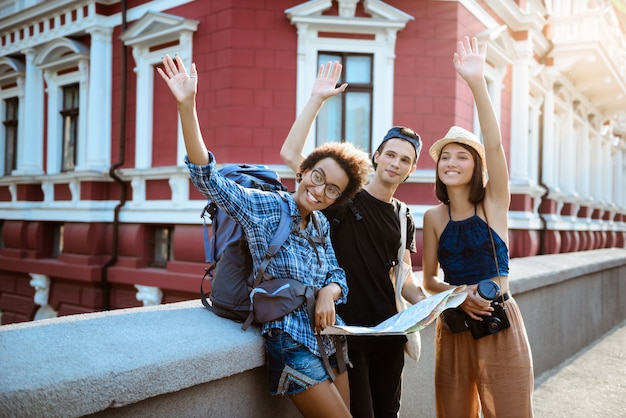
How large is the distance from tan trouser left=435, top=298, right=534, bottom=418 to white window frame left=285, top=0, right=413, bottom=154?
22.3 feet

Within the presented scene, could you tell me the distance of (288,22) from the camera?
30.5ft

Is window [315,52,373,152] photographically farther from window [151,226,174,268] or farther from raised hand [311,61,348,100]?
raised hand [311,61,348,100]

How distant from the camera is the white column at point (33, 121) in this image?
41.8ft

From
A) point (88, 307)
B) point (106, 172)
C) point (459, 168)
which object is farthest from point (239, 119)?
point (459, 168)

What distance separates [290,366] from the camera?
2.04 meters

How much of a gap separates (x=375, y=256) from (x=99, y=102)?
996cm

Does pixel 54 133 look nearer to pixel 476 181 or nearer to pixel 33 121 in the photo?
pixel 33 121

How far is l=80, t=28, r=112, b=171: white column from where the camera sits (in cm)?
1118

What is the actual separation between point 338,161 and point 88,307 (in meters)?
10.2

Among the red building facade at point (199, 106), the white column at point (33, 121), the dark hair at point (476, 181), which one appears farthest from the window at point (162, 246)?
the dark hair at point (476, 181)

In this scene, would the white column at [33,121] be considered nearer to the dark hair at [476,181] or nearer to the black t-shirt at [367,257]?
the black t-shirt at [367,257]

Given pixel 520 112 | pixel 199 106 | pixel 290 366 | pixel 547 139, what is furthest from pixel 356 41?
pixel 290 366

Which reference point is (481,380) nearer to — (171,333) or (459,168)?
(459,168)

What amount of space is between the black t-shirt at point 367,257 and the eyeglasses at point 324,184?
0.43 m
